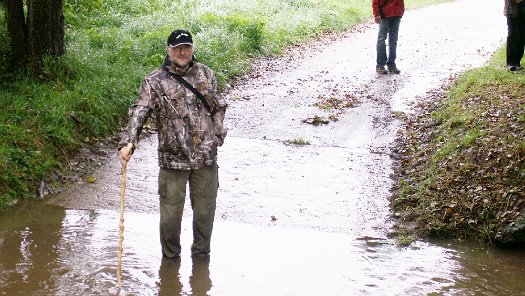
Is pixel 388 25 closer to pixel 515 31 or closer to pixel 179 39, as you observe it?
pixel 515 31

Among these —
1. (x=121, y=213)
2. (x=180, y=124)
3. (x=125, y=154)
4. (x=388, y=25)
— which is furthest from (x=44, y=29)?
(x=388, y=25)

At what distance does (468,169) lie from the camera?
803 cm

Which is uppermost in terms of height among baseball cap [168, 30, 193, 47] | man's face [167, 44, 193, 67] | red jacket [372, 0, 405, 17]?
red jacket [372, 0, 405, 17]

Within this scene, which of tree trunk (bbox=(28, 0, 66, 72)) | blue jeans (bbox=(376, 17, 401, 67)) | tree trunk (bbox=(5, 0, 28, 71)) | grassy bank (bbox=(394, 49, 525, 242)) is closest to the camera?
grassy bank (bbox=(394, 49, 525, 242))

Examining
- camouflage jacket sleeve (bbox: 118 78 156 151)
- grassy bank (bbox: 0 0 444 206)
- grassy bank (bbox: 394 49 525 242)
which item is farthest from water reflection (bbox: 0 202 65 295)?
grassy bank (bbox: 394 49 525 242)

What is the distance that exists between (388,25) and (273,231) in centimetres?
840

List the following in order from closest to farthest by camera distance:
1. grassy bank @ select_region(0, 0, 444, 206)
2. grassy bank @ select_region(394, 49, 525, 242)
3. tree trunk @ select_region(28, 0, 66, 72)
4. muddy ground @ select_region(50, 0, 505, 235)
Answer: grassy bank @ select_region(394, 49, 525, 242), muddy ground @ select_region(50, 0, 505, 235), grassy bank @ select_region(0, 0, 444, 206), tree trunk @ select_region(28, 0, 66, 72)

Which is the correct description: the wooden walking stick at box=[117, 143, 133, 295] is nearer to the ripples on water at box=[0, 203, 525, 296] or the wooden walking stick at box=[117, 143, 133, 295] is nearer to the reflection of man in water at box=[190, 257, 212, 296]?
the ripples on water at box=[0, 203, 525, 296]

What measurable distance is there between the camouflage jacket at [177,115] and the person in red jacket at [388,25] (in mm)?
9029

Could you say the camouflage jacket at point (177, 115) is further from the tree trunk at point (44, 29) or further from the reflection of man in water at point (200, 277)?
the tree trunk at point (44, 29)

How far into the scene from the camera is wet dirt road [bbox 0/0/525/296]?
6.08m

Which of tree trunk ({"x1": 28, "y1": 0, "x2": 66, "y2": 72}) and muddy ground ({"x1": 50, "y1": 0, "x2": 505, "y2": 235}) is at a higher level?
tree trunk ({"x1": 28, "y1": 0, "x2": 66, "y2": 72})

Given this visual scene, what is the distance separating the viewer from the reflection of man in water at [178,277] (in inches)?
233

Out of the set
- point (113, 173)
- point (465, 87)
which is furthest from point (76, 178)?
point (465, 87)
